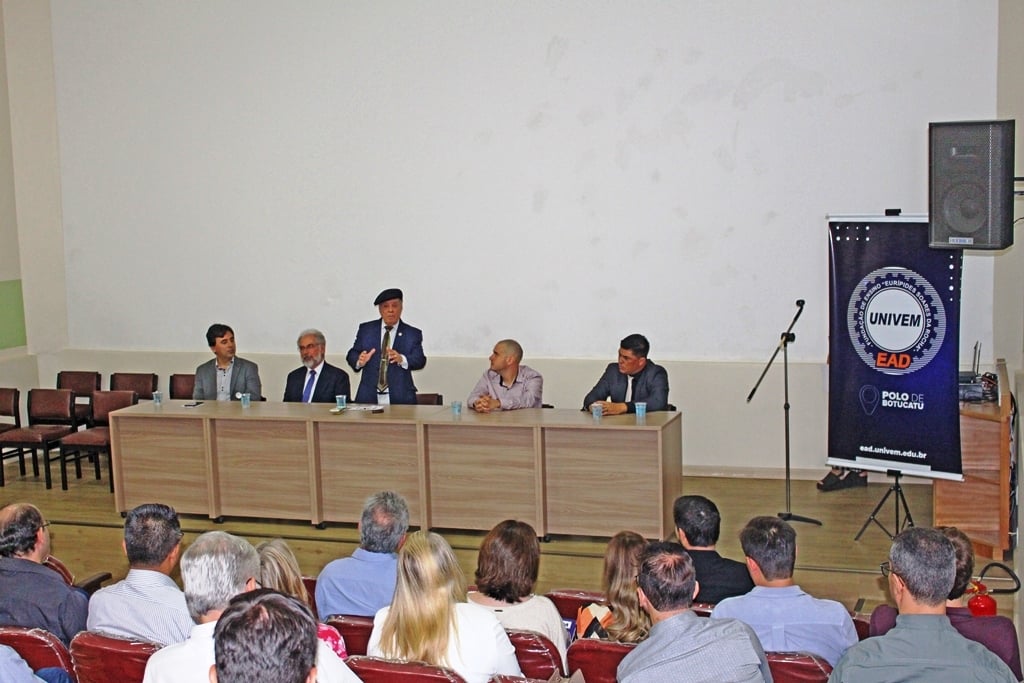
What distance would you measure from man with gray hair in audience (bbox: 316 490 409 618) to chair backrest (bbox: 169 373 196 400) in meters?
5.62

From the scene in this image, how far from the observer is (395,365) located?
26.7 feet

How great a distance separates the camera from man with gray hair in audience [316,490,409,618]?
169 inches

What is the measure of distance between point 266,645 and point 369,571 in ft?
7.69

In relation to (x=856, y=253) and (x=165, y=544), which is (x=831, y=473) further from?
(x=165, y=544)

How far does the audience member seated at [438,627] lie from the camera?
134 inches

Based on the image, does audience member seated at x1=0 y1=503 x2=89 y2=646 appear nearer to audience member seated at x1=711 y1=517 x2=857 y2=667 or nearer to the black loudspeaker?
audience member seated at x1=711 y1=517 x2=857 y2=667

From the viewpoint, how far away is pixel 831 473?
330 inches

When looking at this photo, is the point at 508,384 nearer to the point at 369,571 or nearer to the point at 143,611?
the point at 369,571

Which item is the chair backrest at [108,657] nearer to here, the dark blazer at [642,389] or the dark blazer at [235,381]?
the dark blazer at [642,389]

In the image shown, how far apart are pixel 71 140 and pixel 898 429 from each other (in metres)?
7.70

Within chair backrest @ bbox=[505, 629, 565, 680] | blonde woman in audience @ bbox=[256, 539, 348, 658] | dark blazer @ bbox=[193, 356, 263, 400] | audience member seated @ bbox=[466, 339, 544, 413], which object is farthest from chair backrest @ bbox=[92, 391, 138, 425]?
chair backrest @ bbox=[505, 629, 565, 680]

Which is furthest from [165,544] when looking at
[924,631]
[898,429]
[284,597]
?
[898,429]

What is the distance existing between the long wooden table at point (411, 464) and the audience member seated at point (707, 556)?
2.35m

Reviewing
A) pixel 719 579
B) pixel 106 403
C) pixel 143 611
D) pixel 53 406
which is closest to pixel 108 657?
pixel 143 611
